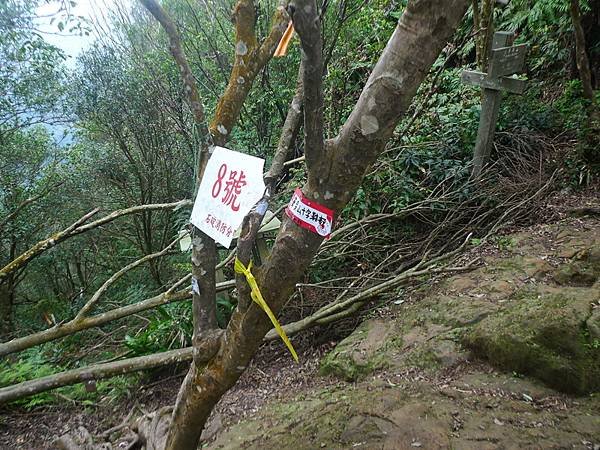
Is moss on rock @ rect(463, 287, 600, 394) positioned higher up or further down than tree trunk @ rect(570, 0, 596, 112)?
further down

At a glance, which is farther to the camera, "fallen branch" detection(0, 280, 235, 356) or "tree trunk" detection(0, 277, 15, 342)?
"tree trunk" detection(0, 277, 15, 342)

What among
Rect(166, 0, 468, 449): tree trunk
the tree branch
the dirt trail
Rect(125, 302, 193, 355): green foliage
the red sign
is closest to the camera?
the tree branch

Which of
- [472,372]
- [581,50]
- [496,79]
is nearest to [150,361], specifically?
[472,372]

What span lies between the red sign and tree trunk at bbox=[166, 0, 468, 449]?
21mm

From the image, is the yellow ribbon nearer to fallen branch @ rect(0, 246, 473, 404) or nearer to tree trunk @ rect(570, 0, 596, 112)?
fallen branch @ rect(0, 246, 473, 404)

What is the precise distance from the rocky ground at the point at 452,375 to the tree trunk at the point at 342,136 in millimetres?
917

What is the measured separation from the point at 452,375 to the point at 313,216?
65.7 inches

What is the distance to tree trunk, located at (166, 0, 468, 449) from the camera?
1.15 metres

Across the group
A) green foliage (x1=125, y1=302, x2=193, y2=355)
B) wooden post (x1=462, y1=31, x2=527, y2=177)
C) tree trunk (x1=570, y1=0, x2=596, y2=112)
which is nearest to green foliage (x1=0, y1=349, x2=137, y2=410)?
green foliage (x1=125, y1=302, x2=193, y2=355)

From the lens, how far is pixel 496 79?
168 inches

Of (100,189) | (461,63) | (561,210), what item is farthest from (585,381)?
(100,189)

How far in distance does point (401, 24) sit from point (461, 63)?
728cm

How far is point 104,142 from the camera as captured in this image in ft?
27.4

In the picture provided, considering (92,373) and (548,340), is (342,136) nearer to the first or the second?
(548,340)
